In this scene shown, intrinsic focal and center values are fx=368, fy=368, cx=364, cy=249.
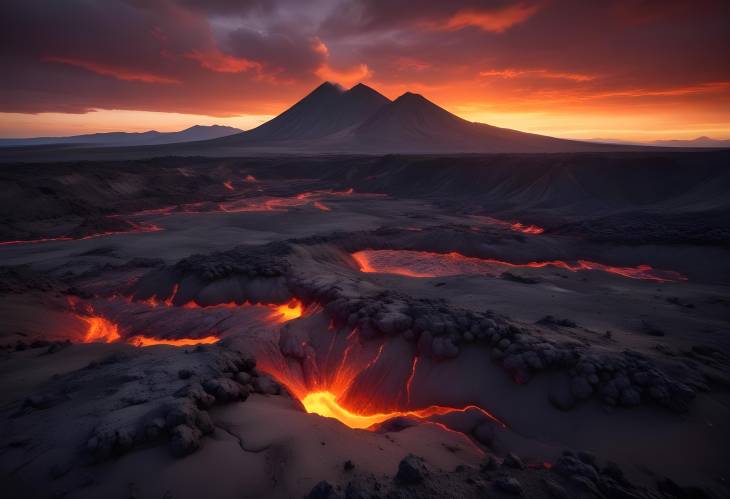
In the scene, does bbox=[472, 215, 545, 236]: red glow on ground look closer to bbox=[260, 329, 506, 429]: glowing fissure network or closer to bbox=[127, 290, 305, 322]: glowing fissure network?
bbox=[127, 290, 305, 322]: glowing fissure network

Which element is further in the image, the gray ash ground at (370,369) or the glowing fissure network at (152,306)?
the glowing fissure network at (152,306)

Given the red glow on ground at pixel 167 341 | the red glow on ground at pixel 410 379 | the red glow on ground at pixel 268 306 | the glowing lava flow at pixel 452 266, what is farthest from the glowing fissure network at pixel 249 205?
the red glow on ground at pixel 410 379

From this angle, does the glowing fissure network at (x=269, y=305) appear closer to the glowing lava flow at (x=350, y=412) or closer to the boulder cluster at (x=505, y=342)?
the boulder cluster at (x=505, y=342)

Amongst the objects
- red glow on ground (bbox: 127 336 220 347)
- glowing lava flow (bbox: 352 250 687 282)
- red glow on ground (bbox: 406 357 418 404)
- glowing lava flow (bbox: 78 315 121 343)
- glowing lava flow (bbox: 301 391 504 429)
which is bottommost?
glowing lava flow (bbox: 352 250 687 282)

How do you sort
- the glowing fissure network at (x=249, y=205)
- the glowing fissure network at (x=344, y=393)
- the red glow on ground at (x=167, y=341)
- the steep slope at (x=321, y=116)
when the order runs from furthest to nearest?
the steep slope at (x=321, y=116) → the glowing fissure network at (x=249, y=205) → the red glow on ground at (x=167, y=341) → the glowing fissure network at (x=344, y=393)

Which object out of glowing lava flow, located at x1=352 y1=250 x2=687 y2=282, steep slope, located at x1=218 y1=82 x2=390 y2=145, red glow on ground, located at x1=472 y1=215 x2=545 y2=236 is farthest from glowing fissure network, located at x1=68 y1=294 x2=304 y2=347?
steep slope, located at x1=218 y1=82 x2=390 y2=145

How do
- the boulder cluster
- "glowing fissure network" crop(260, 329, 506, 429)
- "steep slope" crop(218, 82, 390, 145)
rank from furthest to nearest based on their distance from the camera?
"steep slope" crop(218, 82, 390, 145)
"glowing fissure network" crop(260, 329, 506, 429)
the boulder cluster

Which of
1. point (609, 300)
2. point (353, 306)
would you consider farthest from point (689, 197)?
point (353, 306)

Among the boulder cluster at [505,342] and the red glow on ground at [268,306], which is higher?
the boulder cluster at [505,342]

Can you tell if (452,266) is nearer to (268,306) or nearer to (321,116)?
(268,306)
